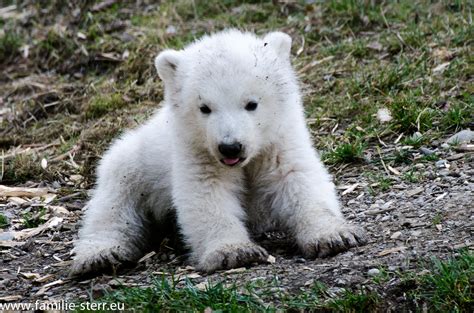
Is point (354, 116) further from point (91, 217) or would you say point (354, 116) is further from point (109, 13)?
point (109, 13)

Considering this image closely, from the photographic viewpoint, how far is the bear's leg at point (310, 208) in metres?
5.59

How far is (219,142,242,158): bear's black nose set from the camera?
562 cm

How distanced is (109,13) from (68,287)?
6943mm

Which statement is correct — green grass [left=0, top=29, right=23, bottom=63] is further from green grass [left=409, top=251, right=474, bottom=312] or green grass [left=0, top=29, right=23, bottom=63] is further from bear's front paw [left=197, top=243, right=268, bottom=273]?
green grass [left=409, top=251, right=474, bottom=312]

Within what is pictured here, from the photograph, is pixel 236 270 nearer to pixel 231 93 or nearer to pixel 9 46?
pixel 231 93

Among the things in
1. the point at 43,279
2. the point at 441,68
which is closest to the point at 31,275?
the point at 43,279

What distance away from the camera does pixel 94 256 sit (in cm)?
598

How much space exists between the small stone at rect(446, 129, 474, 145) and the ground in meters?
0.03

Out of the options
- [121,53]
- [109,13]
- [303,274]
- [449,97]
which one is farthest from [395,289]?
[109,13]

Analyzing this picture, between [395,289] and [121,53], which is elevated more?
[395,289]

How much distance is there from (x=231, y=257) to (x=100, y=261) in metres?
1.01

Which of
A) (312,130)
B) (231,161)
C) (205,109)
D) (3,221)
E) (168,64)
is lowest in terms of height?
(3,221)

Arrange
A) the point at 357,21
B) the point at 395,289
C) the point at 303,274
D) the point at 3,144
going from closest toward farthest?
the point at 395,289, the point at 303,274, the point at 3,144, the point at 357,21

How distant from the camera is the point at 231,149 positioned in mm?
5629
